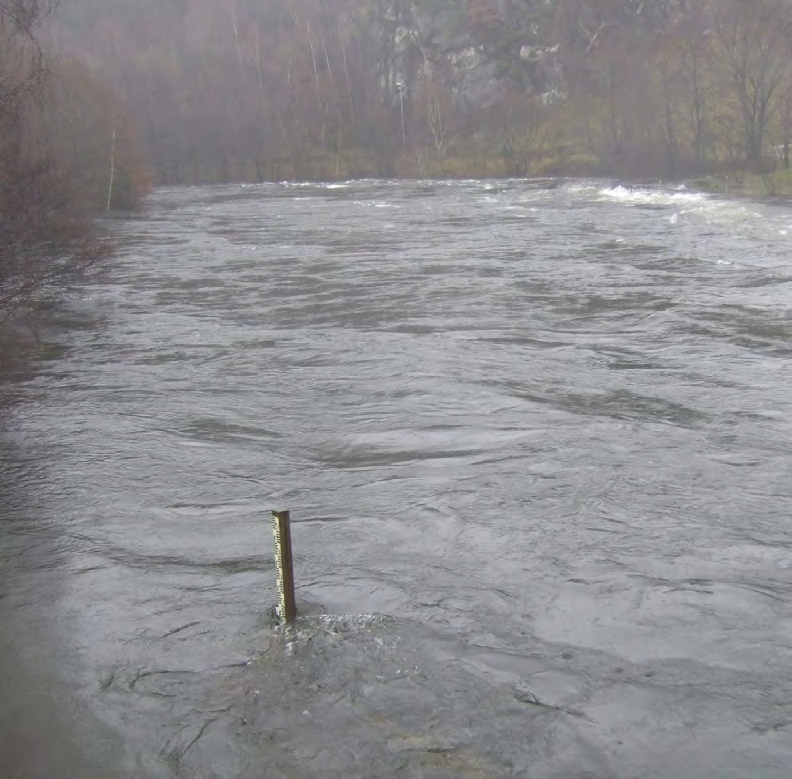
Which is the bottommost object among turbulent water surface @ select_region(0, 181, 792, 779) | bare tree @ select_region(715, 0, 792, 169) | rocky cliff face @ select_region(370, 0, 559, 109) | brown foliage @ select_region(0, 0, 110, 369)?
turbulent water surface @ select_region(0, 181, 792, 779)

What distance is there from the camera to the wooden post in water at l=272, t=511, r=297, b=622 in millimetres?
6449

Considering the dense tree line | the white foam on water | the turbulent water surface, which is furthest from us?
the white foam on water

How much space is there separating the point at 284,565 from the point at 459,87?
3874 inches

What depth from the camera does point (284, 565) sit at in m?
6.81

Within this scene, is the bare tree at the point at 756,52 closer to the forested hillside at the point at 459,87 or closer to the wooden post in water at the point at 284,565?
the forested hillside at the point at 459,87

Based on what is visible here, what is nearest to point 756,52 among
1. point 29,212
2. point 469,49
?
point 29,212

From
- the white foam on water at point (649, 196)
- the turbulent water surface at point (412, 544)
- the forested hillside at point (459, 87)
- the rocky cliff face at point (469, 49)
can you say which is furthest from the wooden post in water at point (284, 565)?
the rocky cliff face at point (469, 49)

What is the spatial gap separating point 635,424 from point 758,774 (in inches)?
244

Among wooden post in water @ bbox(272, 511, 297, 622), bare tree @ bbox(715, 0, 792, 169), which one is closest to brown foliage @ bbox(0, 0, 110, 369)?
wooden post in water @ bbox(272, 511, 297, 622)

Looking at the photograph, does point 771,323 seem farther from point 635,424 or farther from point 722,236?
point 722,236

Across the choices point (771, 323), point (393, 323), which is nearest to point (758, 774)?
point (771, 323)

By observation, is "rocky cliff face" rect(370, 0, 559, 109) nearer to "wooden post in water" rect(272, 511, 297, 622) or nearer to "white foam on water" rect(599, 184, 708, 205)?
"white foam on water" rect(599, 184, 708, 205)

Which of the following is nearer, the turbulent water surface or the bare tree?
the turbulent water surface

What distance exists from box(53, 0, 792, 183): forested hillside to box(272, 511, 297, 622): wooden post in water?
4912 cm
